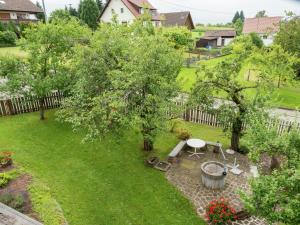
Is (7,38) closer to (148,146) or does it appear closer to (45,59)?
(45,59)

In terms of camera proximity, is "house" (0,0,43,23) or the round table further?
"house" (0,0,43,23)

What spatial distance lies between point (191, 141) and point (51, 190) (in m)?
7.00

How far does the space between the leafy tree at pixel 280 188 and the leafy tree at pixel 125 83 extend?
4880 mm

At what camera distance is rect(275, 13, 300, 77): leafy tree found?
843 inches

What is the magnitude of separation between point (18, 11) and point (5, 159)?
47.7 m

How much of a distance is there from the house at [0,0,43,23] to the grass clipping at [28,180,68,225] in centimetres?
4702

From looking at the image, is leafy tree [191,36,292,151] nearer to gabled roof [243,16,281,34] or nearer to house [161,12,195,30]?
house [161,12,195,30]

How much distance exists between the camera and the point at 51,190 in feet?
32.6

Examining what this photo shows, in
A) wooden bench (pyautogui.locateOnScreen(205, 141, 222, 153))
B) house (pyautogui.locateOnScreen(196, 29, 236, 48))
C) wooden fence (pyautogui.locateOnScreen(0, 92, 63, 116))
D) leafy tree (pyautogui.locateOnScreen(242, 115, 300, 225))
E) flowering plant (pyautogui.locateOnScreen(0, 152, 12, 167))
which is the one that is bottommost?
wooden bench (pyautogui.locateOnScreen(205, 141, 222, 153))

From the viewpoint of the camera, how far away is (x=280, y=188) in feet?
17.4

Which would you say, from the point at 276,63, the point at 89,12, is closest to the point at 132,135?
the point at 276,63

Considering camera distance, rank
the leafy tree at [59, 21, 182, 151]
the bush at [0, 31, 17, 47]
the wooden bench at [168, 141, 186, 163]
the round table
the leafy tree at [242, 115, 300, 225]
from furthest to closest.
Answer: the bush at [0, 31, 17, 47] < the round table < the wooden bench at [168, 141, 186, 163] < the leafy tree at [59, 21, 182, 151] < the leafy tree at [242, 115, 300, 225]

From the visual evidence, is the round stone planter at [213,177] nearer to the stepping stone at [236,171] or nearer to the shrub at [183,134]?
the stepping stone at [236,171]

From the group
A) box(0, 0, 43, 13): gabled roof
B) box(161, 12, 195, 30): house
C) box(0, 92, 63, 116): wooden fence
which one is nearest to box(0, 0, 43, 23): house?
box(0, 0, 43, 13): gabled roof
